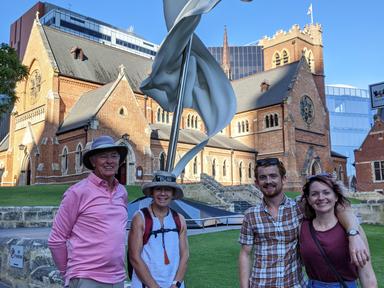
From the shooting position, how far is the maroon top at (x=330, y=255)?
2.96 metres

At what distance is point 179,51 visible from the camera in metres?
5.42

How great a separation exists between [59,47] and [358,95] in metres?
100

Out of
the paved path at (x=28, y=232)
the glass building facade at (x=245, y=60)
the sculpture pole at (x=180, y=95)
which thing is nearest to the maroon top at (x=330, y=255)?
the sculpture pole at (x=180, y=95)

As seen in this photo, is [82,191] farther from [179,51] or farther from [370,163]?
[370,163]

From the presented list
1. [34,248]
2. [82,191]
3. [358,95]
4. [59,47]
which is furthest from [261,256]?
[358,95]

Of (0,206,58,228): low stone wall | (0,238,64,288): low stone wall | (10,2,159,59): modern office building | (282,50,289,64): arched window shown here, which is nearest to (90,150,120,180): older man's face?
(0,238,64,288): low stone wall

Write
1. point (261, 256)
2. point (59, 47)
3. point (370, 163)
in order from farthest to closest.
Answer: point (370, 163), point (59, 47), point (261, 256)

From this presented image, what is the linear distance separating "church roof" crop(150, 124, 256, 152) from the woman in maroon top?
3024 cm

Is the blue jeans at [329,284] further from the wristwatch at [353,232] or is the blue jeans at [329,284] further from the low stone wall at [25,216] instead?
the low stone wall at [25,216]

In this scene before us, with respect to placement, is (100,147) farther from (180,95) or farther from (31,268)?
(31,268)

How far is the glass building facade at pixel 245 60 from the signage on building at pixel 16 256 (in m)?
106

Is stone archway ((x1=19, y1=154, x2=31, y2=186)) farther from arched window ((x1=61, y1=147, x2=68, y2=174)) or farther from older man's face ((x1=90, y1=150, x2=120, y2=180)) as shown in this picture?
older man's face ((x1=90, y1=150, x2=120, y2=180))

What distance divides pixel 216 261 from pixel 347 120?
10799 cm

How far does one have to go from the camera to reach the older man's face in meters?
3.58
